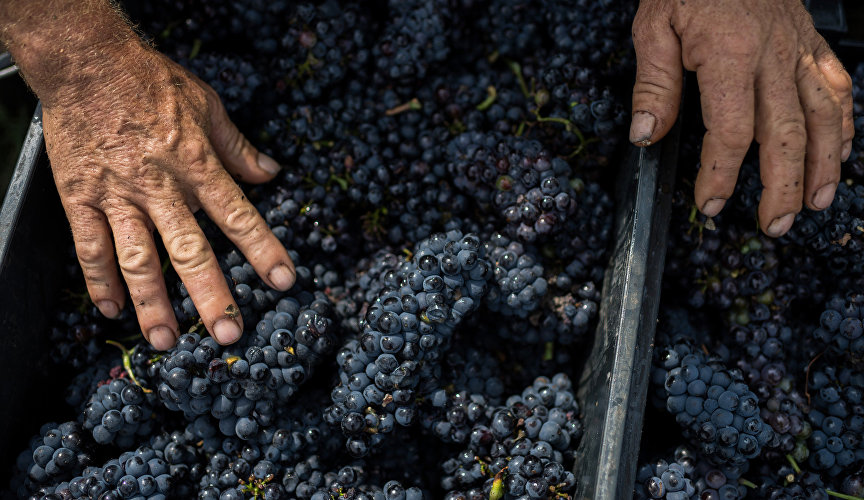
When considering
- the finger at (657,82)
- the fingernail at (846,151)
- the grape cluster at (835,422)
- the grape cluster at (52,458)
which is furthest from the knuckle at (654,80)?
the grape cluster at (52,458)

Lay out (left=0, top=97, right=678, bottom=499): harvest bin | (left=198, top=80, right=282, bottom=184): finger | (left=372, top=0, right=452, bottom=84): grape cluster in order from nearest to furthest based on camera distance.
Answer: (left=0, top=97, right=678, bottom=499): harvest bin, (left=198, top=80, right=282, bottom=184): finger, (left=372, top=0, right=452, bottom=84): grape cluster

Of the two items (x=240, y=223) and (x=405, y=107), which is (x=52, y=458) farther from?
(x=405, y=107)

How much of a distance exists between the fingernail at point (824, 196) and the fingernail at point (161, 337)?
5.45 ft

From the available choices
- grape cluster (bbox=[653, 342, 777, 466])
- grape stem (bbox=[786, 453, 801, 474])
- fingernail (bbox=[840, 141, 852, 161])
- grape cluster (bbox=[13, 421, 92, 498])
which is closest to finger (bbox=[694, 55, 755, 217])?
fingernail (bbox=[840, 141, 852, 161])

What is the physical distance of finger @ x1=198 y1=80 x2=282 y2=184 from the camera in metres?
1.70

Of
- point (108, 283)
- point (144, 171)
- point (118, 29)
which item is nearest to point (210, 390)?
point (108, 283)

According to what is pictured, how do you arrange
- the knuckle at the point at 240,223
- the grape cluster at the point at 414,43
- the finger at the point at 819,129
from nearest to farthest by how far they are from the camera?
1. the finger at the point at 819,129
2. the knuckle at the point at 240,223
3. the grape cluster at the point at 414,43

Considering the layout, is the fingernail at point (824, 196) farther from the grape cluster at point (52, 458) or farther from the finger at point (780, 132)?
the grape cluster at point (52, 458)

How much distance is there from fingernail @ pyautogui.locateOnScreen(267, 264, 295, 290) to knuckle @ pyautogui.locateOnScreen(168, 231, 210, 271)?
0.53 feet

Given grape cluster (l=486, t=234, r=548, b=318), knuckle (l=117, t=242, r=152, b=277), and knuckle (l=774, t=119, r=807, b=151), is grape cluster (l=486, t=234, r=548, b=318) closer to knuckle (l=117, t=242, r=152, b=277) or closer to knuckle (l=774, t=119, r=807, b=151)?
knuckle (l=774, t=119, r=807, b=151)

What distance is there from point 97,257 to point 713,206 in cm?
158

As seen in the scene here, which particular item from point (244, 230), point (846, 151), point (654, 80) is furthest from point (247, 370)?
point (846, 151)

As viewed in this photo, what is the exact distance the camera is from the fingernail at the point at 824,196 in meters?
1.54

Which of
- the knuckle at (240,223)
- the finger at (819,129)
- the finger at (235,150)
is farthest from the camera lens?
the finger at (235,150)
